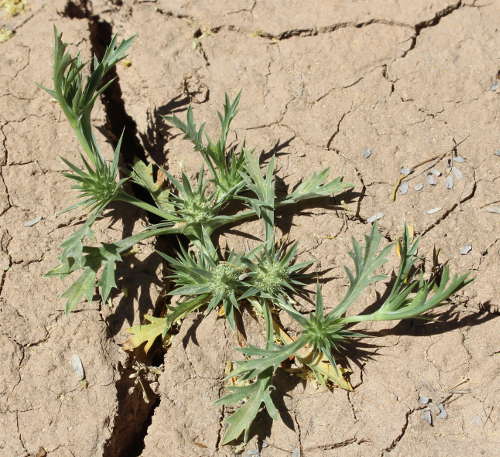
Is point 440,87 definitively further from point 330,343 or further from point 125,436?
point 125,436

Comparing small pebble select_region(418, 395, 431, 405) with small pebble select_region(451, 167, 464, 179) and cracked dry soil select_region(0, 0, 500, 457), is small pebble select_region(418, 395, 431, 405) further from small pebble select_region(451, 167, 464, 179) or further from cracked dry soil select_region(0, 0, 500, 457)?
small pebble select_region(451, 167, 464, 179)

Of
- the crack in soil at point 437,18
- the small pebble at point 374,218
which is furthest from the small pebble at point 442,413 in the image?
the crack in soil at point 437,18

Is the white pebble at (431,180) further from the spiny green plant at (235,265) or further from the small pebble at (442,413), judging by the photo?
the small pebble at (442,413)

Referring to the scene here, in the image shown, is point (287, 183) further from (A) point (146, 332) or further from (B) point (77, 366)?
(B) point (77, 366)

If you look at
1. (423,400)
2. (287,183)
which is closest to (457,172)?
(287,183)

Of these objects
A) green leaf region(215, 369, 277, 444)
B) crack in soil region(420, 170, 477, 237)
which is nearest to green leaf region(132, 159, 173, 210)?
green leaf region(215, 369, 277, 444)

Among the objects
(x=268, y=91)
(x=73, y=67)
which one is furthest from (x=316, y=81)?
(x=73, y=67)

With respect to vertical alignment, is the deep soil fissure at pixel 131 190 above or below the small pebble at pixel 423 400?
above
